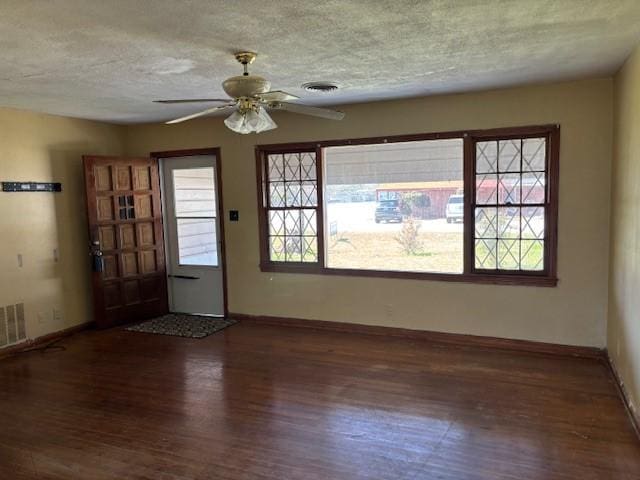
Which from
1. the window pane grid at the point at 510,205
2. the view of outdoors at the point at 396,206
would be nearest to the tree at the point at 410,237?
the view of outdoors at the point at 396,206

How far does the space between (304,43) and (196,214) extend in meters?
3.52

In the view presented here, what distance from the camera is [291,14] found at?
2.43m

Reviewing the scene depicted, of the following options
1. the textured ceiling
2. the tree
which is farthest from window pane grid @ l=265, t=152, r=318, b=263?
the textured ceiling

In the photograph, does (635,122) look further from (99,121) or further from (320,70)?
(99,121)

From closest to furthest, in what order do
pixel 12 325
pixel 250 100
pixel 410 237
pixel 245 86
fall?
1. pixel 245 86
2. pixel 250 100
3. pixel 12 325
4. pixel 410 237

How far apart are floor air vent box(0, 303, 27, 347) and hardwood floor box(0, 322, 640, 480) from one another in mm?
287

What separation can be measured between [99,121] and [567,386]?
554 cm

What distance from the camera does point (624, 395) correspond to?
3.36 meters

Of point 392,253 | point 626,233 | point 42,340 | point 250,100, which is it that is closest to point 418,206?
point 392,253

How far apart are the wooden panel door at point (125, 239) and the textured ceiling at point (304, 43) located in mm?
1343

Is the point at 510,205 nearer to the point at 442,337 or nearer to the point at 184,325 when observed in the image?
the point at 442,337

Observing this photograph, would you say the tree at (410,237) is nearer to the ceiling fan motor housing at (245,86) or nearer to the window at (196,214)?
the window at (196,214)

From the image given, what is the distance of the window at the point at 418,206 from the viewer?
4406 millimetres

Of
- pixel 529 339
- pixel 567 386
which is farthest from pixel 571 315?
pixel 567 386
